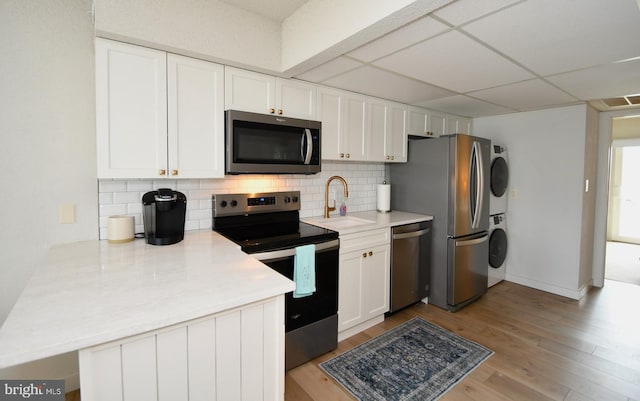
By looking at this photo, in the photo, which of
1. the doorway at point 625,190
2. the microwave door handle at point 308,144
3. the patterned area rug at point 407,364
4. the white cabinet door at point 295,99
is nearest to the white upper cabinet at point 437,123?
the white cabinet door at point 295,99

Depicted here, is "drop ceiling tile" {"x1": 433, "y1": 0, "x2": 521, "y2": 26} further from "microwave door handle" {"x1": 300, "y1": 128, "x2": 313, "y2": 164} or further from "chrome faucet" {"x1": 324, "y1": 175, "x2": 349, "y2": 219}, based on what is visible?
"chrome faucet" {"x1": 324, "y1": 175, "x2": 349, "y2": 219}

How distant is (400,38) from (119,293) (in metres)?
1.88

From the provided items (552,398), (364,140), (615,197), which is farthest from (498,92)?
(615,197)

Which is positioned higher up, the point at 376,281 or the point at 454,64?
the point at 454,64

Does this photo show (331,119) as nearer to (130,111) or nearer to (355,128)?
(355,128)

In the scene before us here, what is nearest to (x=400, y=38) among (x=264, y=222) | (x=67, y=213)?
(x=264, y=222)

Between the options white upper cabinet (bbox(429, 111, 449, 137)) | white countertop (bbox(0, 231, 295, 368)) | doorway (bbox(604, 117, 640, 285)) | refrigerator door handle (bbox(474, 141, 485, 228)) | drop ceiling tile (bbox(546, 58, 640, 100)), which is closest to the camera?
white countertop (bbox(0, 231, 295, 368))

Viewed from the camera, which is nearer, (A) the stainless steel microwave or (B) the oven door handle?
(B) the oven door handle

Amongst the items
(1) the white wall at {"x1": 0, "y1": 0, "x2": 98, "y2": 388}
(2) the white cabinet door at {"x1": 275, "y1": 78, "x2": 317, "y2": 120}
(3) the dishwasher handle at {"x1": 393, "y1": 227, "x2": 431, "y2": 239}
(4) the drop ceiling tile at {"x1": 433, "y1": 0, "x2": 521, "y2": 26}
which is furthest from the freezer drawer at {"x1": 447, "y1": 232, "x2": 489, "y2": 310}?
(1) the white wall at {"x1": 0, "y1": 0, "x2": 98, "y2": 388}

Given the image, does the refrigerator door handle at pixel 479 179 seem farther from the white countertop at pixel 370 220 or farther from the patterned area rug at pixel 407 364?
the patterned area rug at pixel 407 364

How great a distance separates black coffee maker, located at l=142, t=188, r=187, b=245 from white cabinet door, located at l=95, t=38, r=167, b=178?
0.49 ft

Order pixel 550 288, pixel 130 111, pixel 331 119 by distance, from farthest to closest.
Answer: pixel 550 288
pixel 331 119
pixel 130 111

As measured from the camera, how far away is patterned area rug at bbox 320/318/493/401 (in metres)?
2.02

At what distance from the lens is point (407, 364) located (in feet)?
7.54
